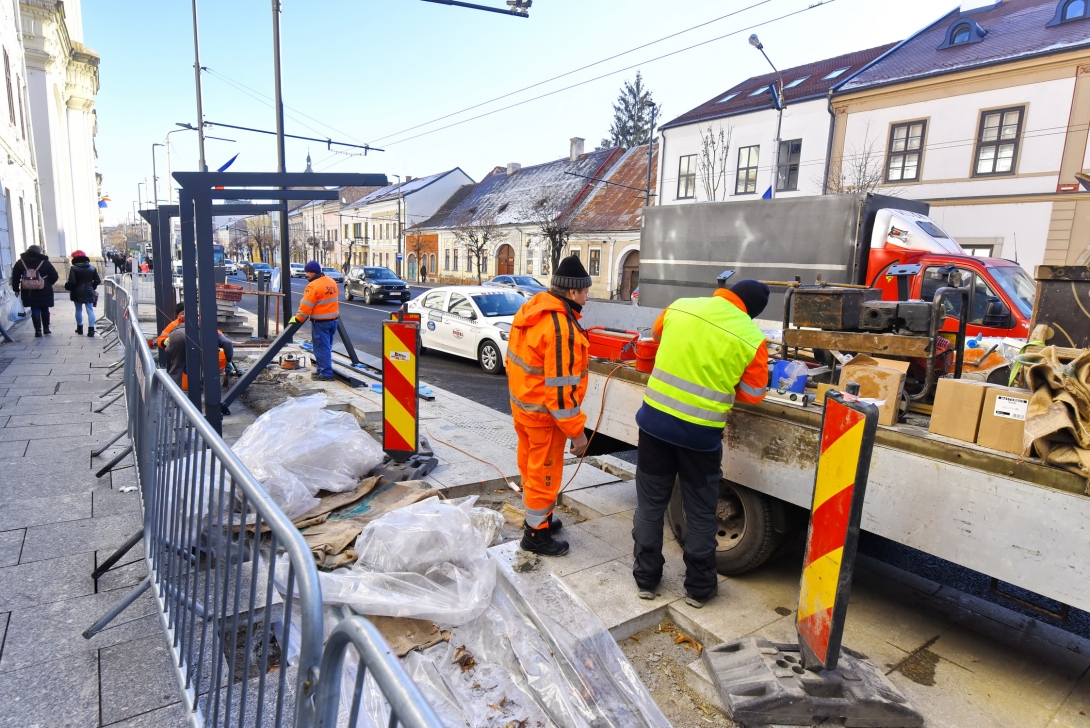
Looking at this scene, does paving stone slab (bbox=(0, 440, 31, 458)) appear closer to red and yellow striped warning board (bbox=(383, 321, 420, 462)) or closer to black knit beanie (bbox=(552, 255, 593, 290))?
red and yellow striped warning board (bbox=(383, 321, 420, 462))

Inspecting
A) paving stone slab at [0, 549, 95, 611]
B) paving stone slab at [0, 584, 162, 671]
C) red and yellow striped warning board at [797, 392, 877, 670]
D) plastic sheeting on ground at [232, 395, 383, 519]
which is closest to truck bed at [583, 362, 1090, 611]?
red and yellow striped warning board at [797, 392, 877, 670]

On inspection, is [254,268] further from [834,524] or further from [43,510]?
[834,524]

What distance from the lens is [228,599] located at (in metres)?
2.80

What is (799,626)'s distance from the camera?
2.88 metres

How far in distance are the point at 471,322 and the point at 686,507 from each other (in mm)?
8483

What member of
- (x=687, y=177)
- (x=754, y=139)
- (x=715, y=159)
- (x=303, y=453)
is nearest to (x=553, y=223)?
(x=687, y=177)

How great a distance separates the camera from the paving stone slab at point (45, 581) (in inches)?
122

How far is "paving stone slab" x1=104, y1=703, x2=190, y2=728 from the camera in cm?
236

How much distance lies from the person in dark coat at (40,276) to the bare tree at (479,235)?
2962 centimetres

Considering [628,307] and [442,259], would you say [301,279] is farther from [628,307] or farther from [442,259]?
[628,307]

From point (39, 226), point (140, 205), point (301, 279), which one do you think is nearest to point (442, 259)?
point (301, 279)

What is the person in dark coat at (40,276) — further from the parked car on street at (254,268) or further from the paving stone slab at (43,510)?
the paving stone slab at (43,510)

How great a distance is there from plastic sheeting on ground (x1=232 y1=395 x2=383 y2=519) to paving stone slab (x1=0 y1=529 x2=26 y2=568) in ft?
4.03

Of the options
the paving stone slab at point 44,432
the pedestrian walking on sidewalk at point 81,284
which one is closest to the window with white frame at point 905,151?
the pedestrian walking on sidewalk at point 81,284
